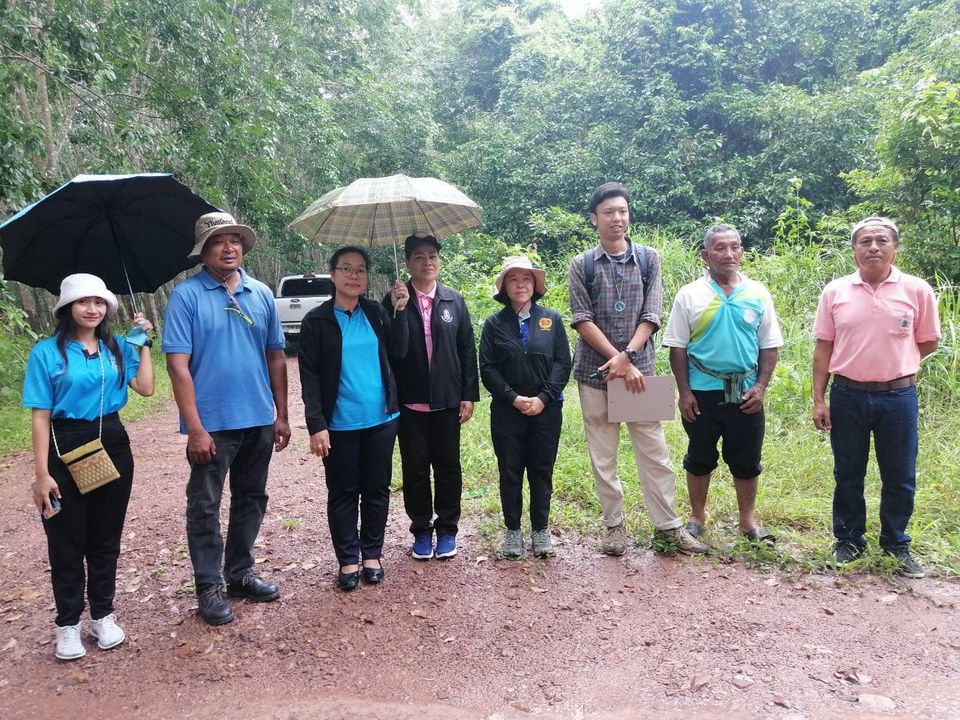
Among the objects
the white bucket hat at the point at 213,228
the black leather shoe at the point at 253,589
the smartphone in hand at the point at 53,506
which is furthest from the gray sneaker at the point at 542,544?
the smartphone in hand at the point at 53,506

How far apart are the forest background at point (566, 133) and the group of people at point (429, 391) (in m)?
0.63

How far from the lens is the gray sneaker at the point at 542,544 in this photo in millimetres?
3977

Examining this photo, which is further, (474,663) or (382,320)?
(382,320)

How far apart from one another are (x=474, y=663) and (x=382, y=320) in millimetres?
1777

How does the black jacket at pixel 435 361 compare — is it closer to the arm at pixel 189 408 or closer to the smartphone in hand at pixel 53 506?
the arm at pixel 189 408

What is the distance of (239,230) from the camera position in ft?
10.9

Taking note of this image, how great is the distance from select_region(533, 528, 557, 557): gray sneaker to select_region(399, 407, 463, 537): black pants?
490 mm

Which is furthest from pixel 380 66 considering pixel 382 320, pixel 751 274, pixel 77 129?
pixel 382 320

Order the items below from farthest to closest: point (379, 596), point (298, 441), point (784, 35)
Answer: point (784, 35) < point (298, 441) < point (379, 596)

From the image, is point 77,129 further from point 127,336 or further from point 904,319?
point 904,319

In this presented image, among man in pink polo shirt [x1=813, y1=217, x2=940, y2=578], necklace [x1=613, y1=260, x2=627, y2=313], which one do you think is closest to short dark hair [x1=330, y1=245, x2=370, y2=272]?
necklace [x1=613, y1=260, x2=627, y2=313]

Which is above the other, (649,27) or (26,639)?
(649,27)

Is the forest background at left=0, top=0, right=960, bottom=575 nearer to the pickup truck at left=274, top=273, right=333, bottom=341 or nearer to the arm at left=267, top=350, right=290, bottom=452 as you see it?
the pickup truck at left=274, top=273, right=333, bottom=341

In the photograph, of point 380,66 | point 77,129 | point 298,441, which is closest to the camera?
point 298,441
